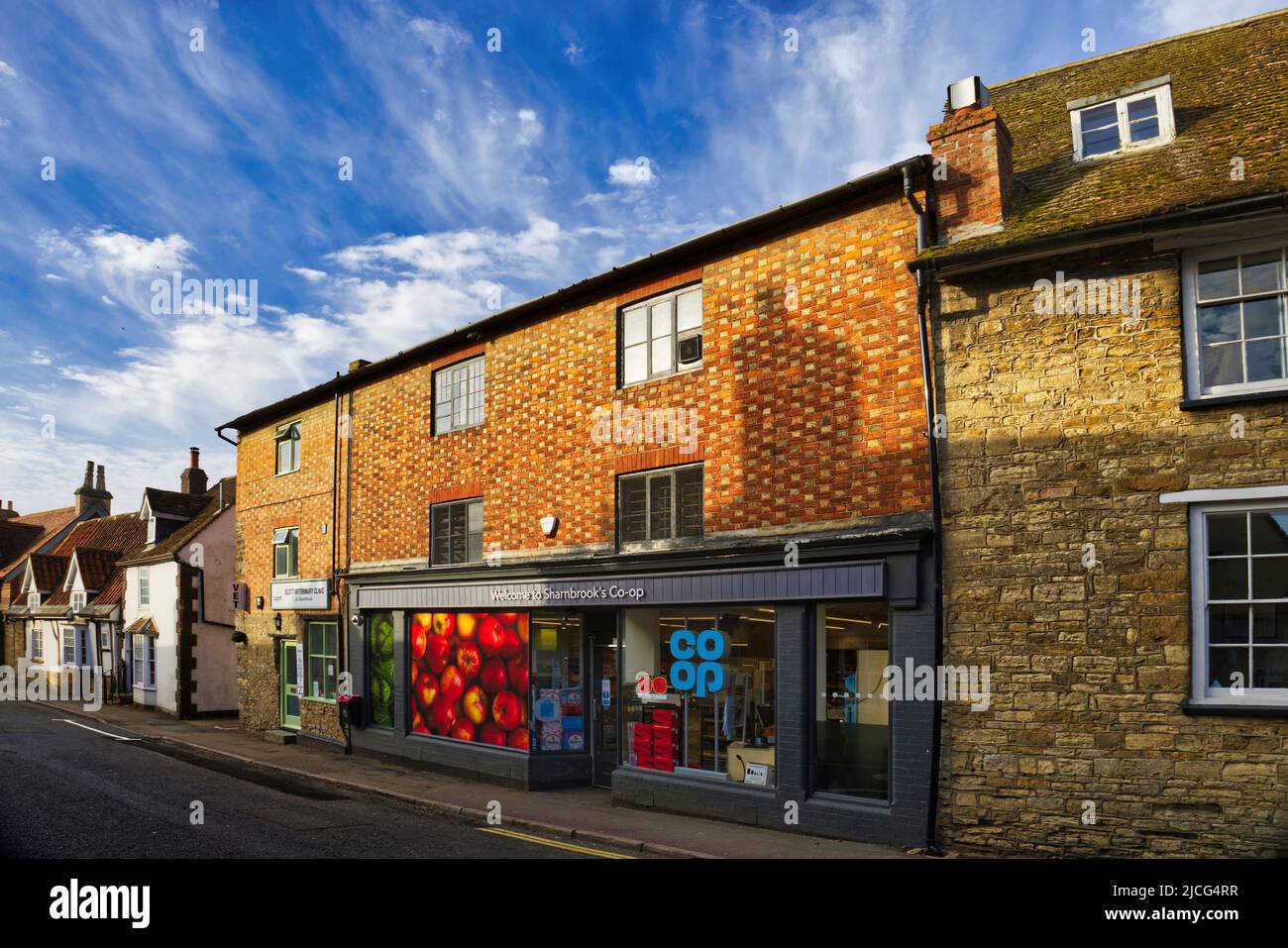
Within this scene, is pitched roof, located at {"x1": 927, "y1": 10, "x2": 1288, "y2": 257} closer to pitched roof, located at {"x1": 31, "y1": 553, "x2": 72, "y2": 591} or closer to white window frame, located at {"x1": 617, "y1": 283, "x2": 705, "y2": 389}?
white window frame, located at {"x1": 617, "y1": 283, "x2": 705, "y2": 389}

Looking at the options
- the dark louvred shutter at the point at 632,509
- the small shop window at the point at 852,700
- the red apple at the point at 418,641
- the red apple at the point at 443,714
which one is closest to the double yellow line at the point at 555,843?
the small shop window at the point at 852,700

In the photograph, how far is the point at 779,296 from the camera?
12.0 m

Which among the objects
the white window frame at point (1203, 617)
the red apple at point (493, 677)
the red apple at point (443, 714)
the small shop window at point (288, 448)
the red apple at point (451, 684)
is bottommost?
the red apple at point (443, 714)

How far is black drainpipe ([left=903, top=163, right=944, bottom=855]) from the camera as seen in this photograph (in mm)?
9852

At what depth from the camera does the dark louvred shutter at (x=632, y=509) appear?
13.6 m

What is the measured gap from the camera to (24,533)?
4759cm

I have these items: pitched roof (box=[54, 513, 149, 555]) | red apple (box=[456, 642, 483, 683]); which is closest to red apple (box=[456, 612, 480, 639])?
red apple (box=[456, 642, 483, 683])

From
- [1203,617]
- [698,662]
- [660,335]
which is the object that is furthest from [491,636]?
[1203,617]

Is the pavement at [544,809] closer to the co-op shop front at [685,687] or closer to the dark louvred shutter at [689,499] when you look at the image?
the co-op shop front at [685,687]

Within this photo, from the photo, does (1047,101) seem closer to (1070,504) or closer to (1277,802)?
(1070,504)

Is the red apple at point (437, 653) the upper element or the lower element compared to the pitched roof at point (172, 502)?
lower

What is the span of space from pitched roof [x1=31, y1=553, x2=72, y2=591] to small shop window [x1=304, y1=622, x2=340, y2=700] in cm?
2310

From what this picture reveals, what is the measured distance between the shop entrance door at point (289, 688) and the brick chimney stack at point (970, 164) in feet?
58.2

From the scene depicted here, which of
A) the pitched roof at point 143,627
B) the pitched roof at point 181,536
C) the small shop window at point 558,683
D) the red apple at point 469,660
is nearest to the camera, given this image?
the small shop window at point 558,683
